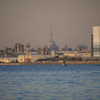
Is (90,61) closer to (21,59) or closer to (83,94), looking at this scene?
(21,59)

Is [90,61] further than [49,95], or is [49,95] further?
[90,61]

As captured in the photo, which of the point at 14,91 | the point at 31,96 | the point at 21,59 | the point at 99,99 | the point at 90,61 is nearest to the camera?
the point at 99,99

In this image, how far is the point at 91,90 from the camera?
31.1 m

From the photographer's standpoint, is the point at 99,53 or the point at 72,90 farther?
the point at 99,53

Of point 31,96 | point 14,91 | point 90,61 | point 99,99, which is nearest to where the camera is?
point 99,99

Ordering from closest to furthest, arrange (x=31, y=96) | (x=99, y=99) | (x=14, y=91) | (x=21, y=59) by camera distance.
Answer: (x=99, y=99), (x=31, y=96), (x=14, y=91), (x=21, y=59)

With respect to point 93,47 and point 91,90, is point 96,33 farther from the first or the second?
point 91,90

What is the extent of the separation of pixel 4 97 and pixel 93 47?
126 m

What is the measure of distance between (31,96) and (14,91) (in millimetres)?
3591

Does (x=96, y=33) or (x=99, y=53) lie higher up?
(x=96, y=33)

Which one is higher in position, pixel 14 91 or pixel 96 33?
pixel 96 33

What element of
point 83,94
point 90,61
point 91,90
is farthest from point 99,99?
point 90,61

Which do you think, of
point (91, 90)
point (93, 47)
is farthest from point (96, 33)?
point (91, 90)

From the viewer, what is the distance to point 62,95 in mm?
28188
